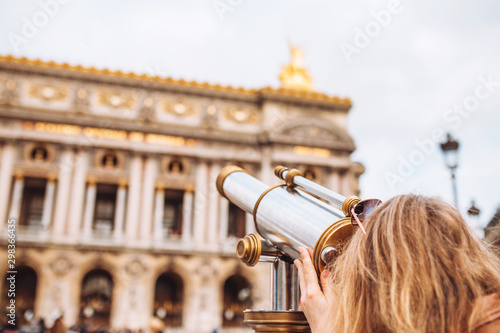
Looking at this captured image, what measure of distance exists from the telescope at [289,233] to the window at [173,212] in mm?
28081

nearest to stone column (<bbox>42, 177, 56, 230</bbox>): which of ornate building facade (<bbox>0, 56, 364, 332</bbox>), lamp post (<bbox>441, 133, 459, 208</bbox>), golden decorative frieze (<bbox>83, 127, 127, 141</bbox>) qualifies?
ornate building facade (<bbox>0, 56, 364, 332</bbox>)

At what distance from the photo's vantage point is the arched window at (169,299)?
27.6 metres

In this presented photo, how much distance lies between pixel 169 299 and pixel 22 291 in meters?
8.43

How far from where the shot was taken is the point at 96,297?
27484 mm

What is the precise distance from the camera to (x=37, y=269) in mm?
26297

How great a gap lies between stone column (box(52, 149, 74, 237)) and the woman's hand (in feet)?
91.3

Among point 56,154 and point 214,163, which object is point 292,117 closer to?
point 214,163

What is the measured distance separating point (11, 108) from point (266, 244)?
30.0 meters

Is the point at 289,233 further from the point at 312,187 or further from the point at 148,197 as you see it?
the point at 148,197

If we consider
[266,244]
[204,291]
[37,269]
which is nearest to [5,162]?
[37,269]

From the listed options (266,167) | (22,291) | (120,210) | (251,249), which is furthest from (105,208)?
(251,249)

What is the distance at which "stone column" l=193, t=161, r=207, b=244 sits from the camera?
96.5ft

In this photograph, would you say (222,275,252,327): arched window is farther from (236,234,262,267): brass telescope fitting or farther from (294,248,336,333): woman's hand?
(294,248,336,333): woman's hand

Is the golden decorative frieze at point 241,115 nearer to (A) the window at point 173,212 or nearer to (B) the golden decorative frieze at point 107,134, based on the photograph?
(B) the golden decorative frieze at point 107,134
